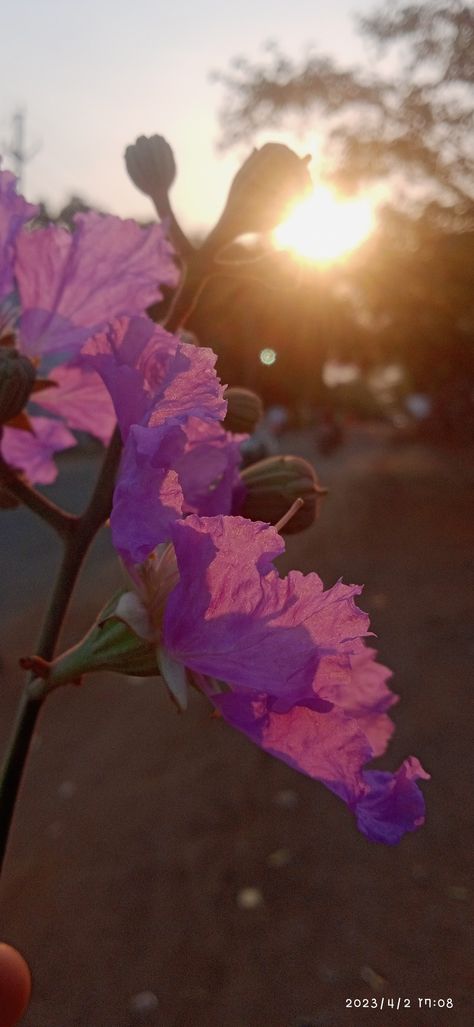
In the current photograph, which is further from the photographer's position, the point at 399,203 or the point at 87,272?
A: the point at 399,203

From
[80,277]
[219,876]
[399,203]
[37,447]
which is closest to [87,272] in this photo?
[80,277]

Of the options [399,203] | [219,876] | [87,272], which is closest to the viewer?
[87,272]

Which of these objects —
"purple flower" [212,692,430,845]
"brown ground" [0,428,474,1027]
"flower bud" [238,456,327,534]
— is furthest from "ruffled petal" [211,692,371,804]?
"brown ground" [0,428,474,1027]

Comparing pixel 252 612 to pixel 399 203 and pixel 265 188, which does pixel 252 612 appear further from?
pixel 399 203

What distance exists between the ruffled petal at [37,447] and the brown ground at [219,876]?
644mm

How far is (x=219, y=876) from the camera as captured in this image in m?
1.21

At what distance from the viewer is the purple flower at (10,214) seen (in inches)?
12.8

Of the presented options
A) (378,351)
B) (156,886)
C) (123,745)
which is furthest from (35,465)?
(378,351)

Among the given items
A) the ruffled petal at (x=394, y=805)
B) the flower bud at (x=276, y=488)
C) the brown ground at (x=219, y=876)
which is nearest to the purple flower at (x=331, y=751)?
the ruffled petal at (x=394, y=805)

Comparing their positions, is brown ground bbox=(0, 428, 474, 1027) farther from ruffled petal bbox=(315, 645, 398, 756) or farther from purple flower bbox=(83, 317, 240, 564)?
purple flower bbox=(83, 317, 240, 564)

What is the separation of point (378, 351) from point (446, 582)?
4.74 meters

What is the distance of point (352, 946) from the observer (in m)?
1.01
